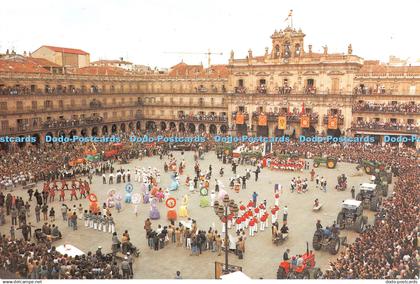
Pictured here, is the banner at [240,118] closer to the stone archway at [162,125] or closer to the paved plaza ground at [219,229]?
the stone archway at [162,125]

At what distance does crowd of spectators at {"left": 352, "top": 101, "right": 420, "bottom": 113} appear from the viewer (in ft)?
157

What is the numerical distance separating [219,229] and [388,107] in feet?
117

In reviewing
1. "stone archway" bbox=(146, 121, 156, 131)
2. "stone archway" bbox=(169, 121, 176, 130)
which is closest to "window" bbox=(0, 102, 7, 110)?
"stone archway" bbox=(146, 121, 156, 131)

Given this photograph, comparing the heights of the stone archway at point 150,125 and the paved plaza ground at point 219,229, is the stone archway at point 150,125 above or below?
above

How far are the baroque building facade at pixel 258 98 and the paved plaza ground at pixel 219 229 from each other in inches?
596

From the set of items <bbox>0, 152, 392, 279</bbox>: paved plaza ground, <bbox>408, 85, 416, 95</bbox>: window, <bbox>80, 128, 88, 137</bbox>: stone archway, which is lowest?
<bbox>0, 152, 392, 279</bbox>: paved plaza ground

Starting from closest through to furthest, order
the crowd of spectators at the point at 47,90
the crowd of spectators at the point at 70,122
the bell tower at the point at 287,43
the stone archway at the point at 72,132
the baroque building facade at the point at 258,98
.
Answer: the crowd of spectators at the point at 47,90 → the baroque building facade at the point at 258,98 → the crowd of spectators at the point at 70,122 → the bell tower at the point at 287,43 → the stone archway at the point at 72,132

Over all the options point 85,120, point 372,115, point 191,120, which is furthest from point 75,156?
point 372,115

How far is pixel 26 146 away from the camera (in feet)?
145

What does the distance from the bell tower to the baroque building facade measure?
13 centimetres

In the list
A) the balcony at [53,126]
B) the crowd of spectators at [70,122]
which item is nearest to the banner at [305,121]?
the balcony at [53,126]

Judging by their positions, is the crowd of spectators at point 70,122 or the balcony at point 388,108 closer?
the balcony at point 388,108

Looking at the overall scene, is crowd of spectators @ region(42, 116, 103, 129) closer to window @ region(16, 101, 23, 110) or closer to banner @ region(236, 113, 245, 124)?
window @ region(16, 101, 23, 110)

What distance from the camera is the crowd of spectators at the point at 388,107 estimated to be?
48.0 m
